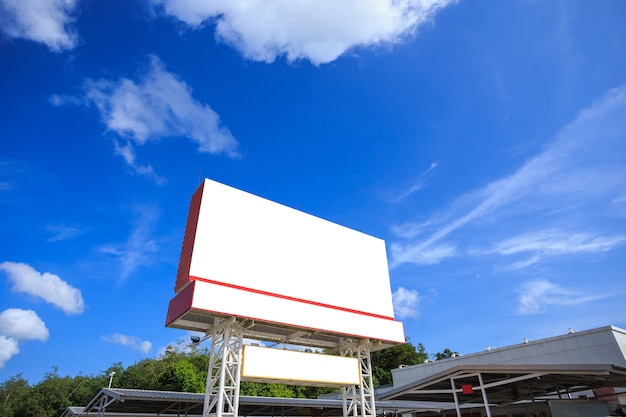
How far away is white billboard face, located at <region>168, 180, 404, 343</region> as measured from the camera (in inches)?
717

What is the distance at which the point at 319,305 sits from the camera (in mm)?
21062

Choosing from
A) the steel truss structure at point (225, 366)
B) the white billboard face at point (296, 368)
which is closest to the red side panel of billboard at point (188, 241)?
the steel truss structure at point (225, 366)

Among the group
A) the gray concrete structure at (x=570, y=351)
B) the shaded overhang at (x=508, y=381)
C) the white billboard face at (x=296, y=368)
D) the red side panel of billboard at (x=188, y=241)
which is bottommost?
the shaded overhang at (x=508, y=381)

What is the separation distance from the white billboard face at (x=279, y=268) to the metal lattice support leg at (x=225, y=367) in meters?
1.17

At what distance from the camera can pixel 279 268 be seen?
2075 cm

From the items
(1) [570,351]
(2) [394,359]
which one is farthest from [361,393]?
(2) [394,359]

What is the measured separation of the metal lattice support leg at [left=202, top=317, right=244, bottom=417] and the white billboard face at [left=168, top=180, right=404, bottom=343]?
1.17m

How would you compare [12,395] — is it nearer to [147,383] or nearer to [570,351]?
[147,383]

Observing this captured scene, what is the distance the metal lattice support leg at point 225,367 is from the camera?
16.8 metres

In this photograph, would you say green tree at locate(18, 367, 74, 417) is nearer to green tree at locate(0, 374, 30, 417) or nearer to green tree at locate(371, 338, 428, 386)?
green tree at locate(0, 374, 30, 417)

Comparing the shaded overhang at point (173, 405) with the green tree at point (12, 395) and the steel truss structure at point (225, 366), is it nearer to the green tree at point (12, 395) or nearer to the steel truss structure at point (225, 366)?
the steel truss structure at point (225, 366)

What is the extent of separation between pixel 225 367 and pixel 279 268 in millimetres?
5584

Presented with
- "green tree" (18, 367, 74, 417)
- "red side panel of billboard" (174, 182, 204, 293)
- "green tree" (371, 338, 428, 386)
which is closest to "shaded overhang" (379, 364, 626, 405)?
"red side panel of billboard" (174, 182, 204, 293)

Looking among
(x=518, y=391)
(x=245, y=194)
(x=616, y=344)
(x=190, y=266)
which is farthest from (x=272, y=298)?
(x=616, y=344)
